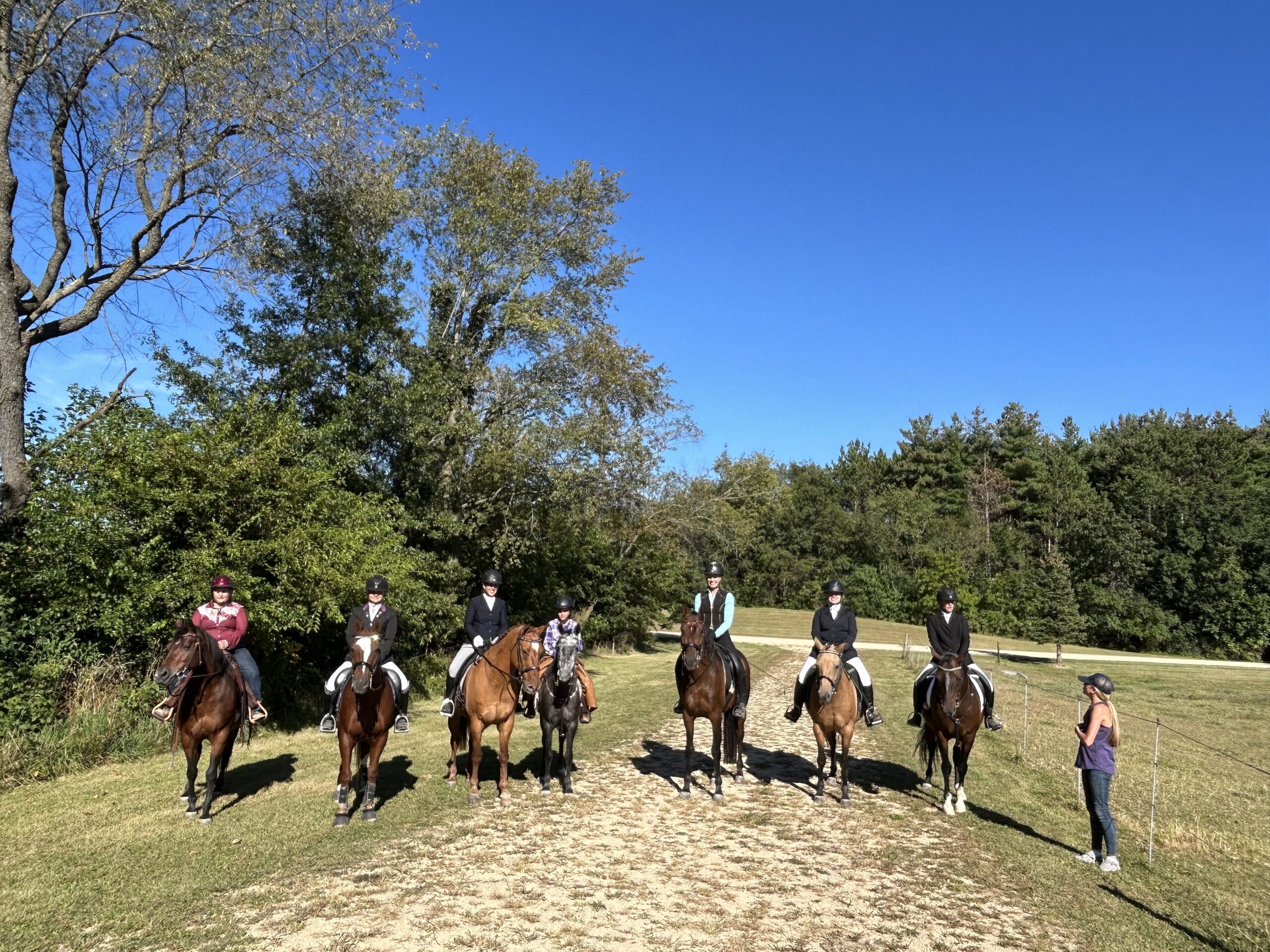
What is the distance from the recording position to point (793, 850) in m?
7.89

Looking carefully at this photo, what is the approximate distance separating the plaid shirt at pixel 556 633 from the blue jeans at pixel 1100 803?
19.0ft

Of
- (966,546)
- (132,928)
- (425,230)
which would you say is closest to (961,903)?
(132,928)

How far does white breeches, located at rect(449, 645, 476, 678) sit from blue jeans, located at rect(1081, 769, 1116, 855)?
24.2ft

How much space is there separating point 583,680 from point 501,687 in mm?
1131

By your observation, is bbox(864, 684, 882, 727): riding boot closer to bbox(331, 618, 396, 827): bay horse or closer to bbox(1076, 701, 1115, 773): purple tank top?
bbox(1076, 701, 1115, 773): purple tank top

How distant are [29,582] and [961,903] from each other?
13.0m

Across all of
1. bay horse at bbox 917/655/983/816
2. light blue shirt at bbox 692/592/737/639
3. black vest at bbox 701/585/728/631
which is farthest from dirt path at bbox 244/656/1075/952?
black vest at bbox 701/585/728/631

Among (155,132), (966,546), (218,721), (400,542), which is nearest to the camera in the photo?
(218,721)

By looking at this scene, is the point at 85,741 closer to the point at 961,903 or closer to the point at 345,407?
the point at 345,407

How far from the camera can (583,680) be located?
10.1 m

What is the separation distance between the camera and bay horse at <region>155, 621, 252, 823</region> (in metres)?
8.22

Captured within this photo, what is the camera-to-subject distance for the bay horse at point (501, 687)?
30.8 ft

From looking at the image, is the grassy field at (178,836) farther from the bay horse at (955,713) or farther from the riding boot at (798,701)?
the bay horse at (955,713)

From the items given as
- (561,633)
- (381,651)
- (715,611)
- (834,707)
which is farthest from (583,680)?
(834,707)
